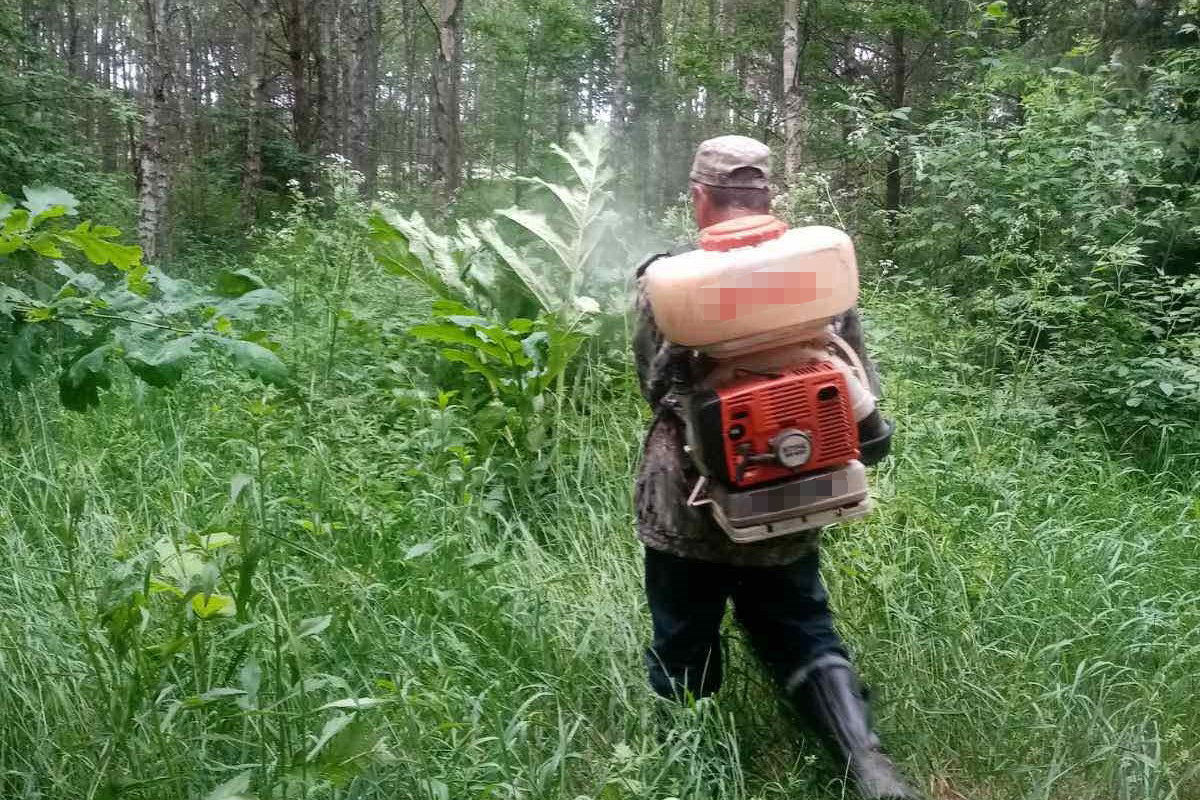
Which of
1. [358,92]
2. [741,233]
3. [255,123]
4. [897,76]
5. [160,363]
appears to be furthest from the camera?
[897,76]

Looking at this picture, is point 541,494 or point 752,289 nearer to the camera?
point 752,289

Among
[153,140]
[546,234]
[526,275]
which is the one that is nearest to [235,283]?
[526,275]

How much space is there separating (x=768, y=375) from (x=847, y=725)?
0.93m

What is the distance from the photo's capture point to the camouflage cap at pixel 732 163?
2209 mm

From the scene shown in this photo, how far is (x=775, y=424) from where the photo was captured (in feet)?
6.74

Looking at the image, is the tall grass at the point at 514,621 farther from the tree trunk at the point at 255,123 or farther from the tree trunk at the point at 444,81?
the tree trunk at the point at 255,123

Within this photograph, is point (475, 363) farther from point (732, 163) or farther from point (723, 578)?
point (732, 163)

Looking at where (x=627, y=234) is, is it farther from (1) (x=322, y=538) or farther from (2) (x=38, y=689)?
(2) (x=38, y=689)

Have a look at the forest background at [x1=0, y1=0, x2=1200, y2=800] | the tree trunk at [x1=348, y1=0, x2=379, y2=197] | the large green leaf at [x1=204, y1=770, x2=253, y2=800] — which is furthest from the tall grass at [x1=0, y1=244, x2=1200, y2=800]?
the tree trunk at [x1=348, y1=0, x2=379, y2=197]

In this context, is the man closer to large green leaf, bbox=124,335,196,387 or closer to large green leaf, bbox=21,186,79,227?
large green leaf, bbox=124,335,196,387

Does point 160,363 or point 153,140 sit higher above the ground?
point 153,140

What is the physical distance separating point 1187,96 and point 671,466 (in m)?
5.25

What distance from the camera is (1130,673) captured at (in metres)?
2.85

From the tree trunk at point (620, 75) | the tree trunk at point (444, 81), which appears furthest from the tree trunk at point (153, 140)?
the tree trunk at point (620, 75)
